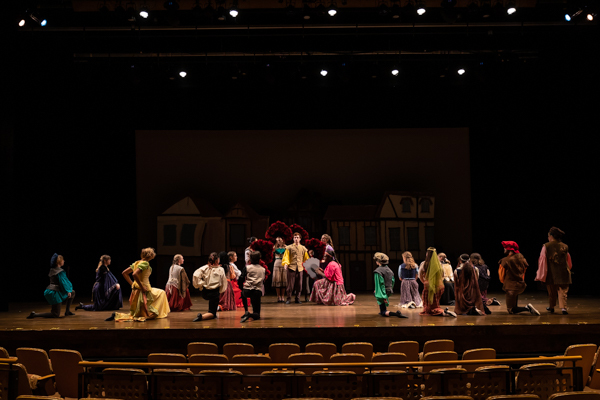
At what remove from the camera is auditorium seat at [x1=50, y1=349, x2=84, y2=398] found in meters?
5.74

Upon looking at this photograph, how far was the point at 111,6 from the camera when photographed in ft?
33.6

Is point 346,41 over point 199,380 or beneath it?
over

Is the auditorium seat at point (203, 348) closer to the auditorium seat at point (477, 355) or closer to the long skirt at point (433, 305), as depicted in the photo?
the auditorium seat at point (477, 355)

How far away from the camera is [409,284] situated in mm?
10055

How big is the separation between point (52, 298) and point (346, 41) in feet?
25.0

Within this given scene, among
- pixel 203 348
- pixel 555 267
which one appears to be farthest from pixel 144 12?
pixel 555 267

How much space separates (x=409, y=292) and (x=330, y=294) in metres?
1.63

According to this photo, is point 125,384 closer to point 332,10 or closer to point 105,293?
point 105,293

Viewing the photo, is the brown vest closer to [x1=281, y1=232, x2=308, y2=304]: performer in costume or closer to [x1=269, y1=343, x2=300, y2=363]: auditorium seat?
[x1=281, y1=232, x2=308, y2=304]: performer in costume

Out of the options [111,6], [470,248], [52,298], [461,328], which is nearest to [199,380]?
[461,328]

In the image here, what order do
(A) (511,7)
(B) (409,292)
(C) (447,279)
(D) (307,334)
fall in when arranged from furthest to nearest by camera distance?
(C) (447,279), (B) (409,292), (A) (511,7), (D) (307,334)

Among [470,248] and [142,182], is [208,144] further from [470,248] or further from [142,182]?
[470,248]

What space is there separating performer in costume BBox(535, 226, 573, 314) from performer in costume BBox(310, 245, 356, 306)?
3.68 m

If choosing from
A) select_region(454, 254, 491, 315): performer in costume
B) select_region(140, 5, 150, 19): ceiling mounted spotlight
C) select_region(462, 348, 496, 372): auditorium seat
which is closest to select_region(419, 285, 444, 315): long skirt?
select_region(454, 254, 491, 315): performer in costume
